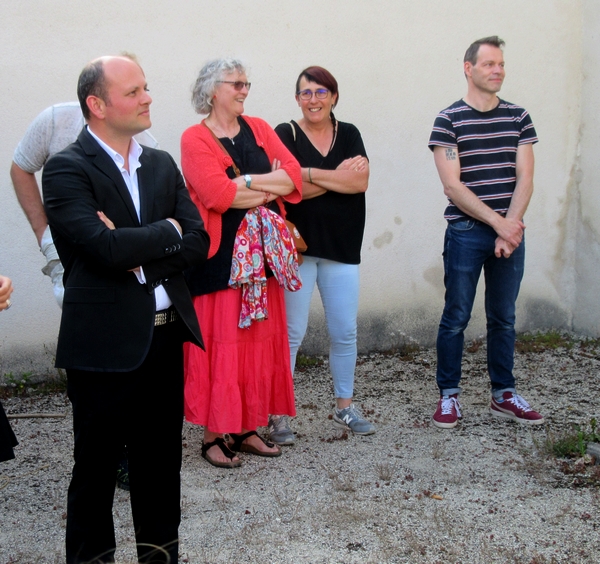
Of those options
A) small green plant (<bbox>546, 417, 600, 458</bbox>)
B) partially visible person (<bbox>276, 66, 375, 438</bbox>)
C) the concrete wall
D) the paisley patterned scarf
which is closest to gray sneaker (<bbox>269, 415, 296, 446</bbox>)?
partially visible person (<bbox>276, 66, 375, 438</bbox>)

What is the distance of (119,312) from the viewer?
277 cm

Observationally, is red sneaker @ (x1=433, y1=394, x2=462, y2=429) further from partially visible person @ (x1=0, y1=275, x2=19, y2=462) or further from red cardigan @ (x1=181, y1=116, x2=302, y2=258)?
A: partially visible person @ (x1=0, y1=275, x2=19, y2=462)

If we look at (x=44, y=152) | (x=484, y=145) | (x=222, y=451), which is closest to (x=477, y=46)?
(x=484, y=145)

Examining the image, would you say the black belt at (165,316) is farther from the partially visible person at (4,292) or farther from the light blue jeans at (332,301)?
the light blue jeans at (332,301)

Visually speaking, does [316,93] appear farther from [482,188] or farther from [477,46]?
[482,188]

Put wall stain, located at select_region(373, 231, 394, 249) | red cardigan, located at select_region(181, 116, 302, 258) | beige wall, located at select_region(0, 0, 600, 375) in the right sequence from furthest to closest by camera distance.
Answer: wall stain, located at select_region(373, 231, 394, 249), beige wall, located at select_region(0, 0, 600, 375), red cardigan, located at select_region(181, 116, 302, 258)

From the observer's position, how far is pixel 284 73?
597cm

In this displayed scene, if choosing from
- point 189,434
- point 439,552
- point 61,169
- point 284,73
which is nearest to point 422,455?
point 439,552

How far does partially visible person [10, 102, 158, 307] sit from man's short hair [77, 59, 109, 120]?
1132 mm

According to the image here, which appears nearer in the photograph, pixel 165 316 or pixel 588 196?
pixel 165 316

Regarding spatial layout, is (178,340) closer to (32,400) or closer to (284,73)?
(32,400)

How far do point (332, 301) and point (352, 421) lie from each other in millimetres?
789

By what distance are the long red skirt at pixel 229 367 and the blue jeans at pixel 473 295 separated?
1.19 meters

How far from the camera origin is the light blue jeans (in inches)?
182
